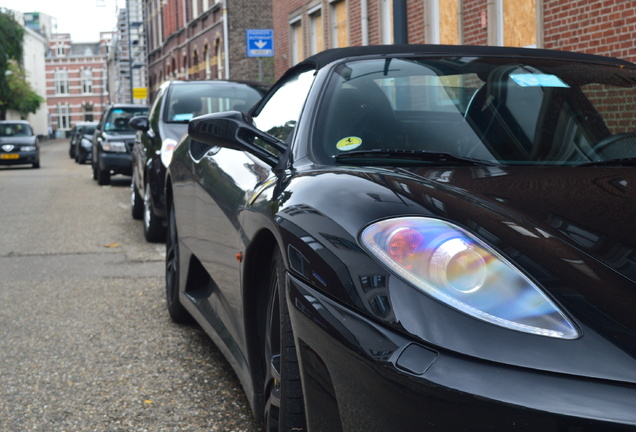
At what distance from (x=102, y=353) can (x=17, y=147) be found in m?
27.9

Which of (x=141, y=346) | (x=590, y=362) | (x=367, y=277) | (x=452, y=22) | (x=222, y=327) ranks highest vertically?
(x=452, y=22)

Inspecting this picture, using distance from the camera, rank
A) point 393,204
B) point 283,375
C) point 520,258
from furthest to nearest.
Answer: point 283,375, point 393,204, point 520,258

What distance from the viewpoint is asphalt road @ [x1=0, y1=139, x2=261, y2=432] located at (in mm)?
3682

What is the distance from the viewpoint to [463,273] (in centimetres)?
204

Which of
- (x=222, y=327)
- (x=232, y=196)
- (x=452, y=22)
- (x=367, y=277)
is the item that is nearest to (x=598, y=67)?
(x=232, y=196)

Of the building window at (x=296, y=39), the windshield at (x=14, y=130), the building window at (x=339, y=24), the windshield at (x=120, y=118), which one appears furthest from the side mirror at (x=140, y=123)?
the windshield at (x=14, y=130)

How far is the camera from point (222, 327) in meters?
3.80

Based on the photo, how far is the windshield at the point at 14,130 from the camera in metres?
31.7

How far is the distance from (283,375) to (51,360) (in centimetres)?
239

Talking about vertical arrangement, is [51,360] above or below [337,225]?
below

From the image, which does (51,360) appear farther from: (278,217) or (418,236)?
(418,236)

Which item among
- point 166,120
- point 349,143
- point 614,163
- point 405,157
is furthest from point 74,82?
point 614,163

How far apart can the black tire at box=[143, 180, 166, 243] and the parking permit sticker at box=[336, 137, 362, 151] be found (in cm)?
651

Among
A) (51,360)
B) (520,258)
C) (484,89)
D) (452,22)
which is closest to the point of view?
(520,258)
